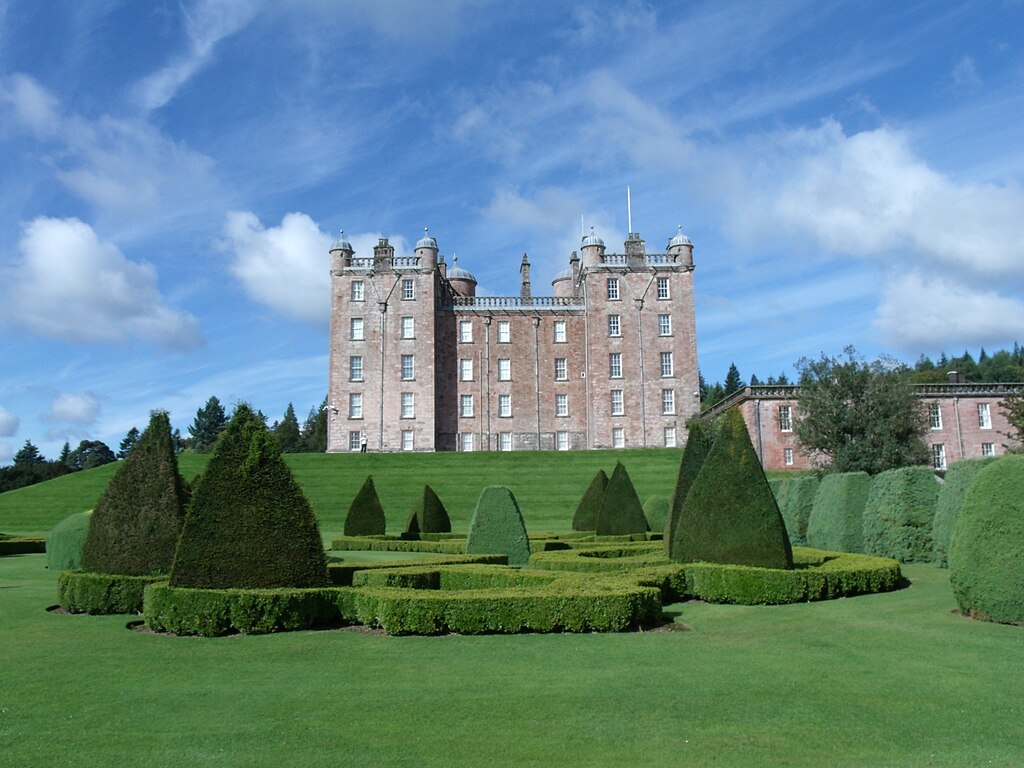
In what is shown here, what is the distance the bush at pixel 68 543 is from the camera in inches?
688

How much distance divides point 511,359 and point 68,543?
131ft

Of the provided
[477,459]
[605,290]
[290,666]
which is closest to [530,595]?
[290,666]

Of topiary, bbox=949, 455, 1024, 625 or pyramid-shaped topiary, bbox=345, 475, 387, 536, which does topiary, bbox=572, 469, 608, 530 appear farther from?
topiary, bbox=949, 455, 1024, 625

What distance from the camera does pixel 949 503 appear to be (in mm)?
16344

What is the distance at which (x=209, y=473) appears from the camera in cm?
1131

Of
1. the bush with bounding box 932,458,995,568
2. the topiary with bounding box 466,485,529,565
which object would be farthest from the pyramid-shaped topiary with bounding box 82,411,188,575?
the bush with bounding box 932,458,995,568

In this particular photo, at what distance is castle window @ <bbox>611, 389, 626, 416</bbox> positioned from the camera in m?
54.2

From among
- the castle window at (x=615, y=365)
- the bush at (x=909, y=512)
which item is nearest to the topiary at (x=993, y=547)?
the bush at (x=909, y=512)

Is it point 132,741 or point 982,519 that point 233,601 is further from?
point 982,519

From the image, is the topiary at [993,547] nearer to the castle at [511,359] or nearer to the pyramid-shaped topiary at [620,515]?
the pyramid-shaped topiary at [620,515]

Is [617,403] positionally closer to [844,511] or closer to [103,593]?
[844,511]

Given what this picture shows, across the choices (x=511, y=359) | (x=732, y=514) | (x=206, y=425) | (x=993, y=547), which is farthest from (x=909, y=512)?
(x=206, y=425)

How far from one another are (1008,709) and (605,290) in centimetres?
4957

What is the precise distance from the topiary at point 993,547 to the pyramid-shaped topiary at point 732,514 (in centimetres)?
301
